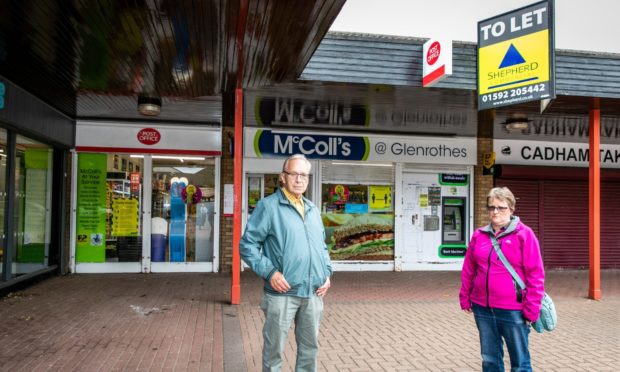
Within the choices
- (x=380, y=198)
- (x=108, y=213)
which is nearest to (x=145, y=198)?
(x=108, y=213)

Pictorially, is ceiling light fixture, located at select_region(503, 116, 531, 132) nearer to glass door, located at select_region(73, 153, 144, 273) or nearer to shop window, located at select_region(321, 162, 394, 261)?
shop window, located at select_region(321, 162, 394, 261)

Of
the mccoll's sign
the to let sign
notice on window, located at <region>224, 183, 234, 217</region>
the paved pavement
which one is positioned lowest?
the paved pavement

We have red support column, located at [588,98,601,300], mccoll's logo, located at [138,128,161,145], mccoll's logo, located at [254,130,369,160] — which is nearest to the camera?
red support column, located at [588,98,601,300]

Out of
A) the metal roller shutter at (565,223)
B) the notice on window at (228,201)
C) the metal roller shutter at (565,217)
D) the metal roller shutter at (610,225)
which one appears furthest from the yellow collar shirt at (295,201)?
the metal roller shutter at (610,225)

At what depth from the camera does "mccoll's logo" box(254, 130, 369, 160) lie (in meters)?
10.2

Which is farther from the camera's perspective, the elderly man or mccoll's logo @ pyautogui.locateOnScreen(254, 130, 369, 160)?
mccoll's logo @ pyautogui.locateOnScreen(254, 130, 369, 160)

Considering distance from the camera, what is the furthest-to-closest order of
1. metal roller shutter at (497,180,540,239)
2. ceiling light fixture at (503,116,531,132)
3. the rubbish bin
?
metal roller shutter at (497,180,540,239) → the rubbish bin → ceiling light fixture at (503,116,531,132)

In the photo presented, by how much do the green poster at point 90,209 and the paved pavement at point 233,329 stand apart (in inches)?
37.3

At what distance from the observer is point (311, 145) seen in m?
10.4

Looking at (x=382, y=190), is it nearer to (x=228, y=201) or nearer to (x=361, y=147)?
(x=361, y=147)

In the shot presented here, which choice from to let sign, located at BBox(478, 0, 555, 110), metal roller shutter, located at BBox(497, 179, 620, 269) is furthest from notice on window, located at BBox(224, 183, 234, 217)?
metal roller shutter, located at BBox(497, 179, 620, 269)

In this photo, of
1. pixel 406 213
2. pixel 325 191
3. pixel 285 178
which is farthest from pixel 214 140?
pixel 285 178

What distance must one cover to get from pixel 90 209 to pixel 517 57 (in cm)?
798

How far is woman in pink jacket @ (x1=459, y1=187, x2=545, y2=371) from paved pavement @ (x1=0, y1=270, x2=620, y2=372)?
1.24 meters
